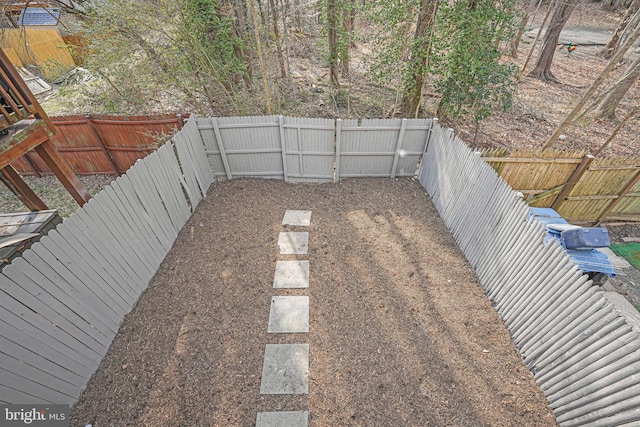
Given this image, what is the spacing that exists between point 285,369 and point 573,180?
6678mm

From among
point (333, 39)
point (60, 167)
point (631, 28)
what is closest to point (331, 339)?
point (60, 167)

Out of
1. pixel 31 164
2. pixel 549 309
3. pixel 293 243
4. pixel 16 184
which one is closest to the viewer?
pixel 549 309

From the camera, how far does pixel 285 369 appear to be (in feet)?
11.8

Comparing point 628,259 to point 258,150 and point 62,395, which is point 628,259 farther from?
point 62,395

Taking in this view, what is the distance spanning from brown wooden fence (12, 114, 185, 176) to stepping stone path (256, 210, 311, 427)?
13.1 feet

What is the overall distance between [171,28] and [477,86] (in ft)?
25.7

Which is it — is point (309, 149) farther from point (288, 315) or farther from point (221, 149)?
point (288, 315)

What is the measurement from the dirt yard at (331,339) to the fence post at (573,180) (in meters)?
2.69

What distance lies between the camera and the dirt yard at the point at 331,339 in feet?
10.5

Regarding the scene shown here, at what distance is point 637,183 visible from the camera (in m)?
5.82

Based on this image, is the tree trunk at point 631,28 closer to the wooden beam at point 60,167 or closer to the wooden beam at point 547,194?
the wooden beam at point 547,194

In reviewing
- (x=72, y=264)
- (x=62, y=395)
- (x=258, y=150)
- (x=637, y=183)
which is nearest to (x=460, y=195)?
(x=637, y=183)

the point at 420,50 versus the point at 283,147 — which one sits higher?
the point at 420,50

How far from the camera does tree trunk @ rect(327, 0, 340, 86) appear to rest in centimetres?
881
